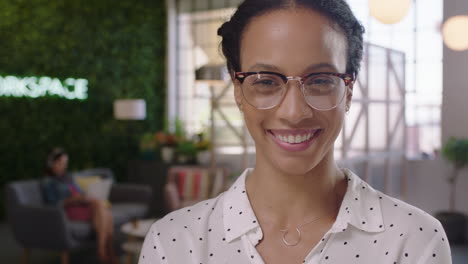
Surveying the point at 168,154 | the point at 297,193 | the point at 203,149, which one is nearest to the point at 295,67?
the point at 297,193

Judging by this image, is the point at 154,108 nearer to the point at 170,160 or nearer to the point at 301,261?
the point at 170,160

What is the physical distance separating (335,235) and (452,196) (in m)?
5.37

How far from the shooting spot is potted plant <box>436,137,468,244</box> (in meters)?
5.50

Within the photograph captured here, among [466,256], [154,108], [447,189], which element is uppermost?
[154,108]

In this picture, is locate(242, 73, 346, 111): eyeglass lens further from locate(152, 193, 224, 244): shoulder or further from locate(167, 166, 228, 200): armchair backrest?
locate(167, 166, 228, 200): armchair backrest

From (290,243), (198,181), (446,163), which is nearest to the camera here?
(290,243)

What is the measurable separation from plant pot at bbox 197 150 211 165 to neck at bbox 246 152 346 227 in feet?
22.1

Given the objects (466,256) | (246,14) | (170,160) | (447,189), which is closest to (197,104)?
(170,160)

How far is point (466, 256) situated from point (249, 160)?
308 cm

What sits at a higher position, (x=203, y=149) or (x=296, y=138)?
(x=296, y=138)

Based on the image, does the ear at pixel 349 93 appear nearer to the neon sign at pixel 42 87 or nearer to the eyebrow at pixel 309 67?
the eyebrow at pixel 309 67

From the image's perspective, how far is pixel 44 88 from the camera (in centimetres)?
738

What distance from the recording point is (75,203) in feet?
17.2

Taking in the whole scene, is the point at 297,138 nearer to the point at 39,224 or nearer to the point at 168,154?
the point at 39,224
